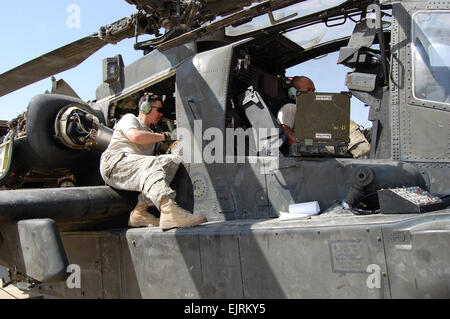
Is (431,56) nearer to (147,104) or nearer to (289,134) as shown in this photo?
(289,134)

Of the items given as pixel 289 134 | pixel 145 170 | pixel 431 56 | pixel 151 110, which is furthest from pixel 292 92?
pixel 145 170

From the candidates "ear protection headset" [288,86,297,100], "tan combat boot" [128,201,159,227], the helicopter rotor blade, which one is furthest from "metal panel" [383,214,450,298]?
the helicopter rotor blade

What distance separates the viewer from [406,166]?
3.35m

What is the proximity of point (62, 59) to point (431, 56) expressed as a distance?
4660 millimetres

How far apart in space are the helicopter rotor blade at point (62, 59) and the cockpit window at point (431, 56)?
339cm

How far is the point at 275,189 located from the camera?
3672 millimetres

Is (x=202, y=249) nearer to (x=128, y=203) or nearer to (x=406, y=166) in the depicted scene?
(x=128, y=203)

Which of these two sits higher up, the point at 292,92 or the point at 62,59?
the point at 62,59

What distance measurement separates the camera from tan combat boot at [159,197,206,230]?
362 cm

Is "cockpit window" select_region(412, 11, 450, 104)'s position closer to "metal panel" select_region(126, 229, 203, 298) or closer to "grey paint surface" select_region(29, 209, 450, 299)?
"grey paint surface" select_region(29, 209, 450, 299)

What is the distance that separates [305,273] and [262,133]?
154 cm

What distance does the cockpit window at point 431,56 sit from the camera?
131 inches

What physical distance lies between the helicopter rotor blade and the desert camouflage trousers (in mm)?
2078
